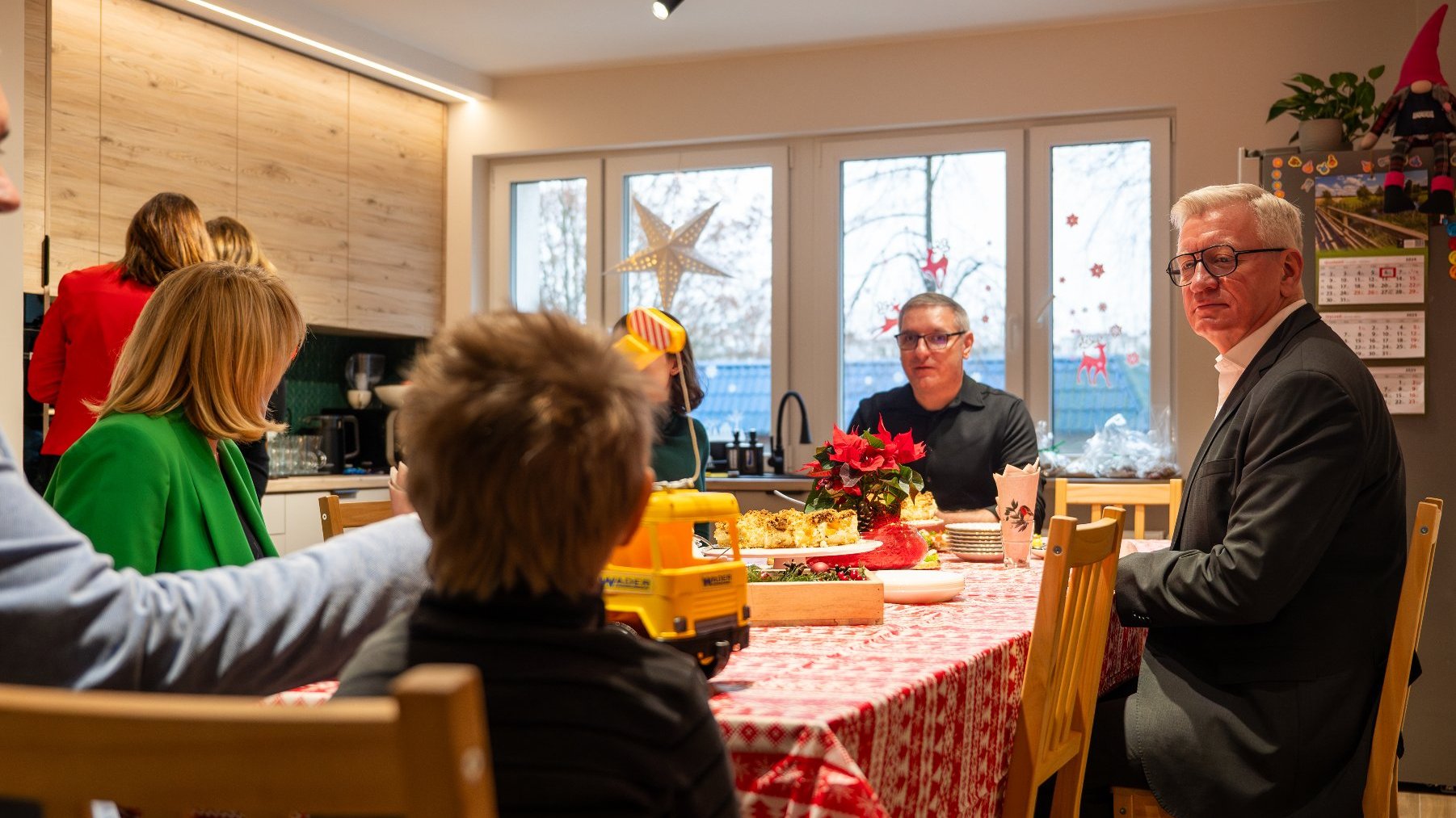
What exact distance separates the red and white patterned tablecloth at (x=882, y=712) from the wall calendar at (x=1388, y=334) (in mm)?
2271

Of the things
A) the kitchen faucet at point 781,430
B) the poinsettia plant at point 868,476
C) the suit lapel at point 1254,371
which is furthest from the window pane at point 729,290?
the suit lapel at point 1254,371

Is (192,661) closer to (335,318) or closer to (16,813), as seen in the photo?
(16,813)

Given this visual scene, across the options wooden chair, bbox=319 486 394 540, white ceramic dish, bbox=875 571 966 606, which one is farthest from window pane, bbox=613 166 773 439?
white ceramic dish, bbox=875 571 966 606

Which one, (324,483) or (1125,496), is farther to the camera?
(324,483)

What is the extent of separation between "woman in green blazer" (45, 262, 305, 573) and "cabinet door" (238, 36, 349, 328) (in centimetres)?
313

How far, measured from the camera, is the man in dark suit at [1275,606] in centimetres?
188

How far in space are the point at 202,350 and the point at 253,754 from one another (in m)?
1.35

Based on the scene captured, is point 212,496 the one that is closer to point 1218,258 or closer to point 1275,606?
point 1275,606

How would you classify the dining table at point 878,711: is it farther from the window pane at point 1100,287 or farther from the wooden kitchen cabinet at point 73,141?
the wooden kitchen cabinet at point 73,141

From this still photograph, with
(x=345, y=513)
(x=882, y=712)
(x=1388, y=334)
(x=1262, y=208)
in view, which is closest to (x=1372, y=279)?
(x=1388, y=334)

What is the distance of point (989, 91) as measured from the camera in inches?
196

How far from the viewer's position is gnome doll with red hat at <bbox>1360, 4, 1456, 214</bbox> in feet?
11.7

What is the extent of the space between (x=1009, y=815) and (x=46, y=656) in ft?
3.87

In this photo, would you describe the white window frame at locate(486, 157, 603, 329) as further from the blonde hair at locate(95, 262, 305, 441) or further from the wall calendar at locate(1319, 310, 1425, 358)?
the blonde hair at locate(95, 262, 305, 441)
